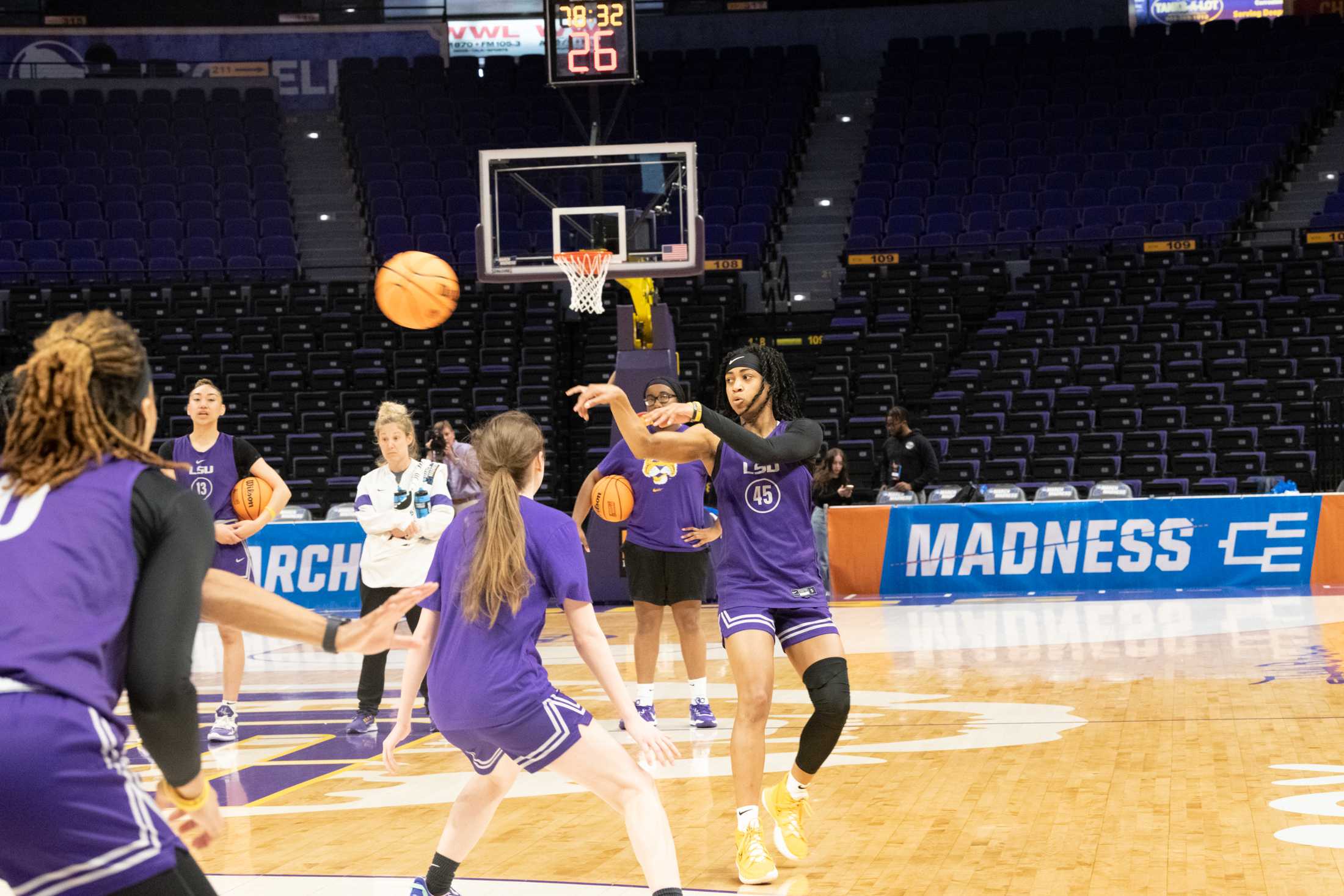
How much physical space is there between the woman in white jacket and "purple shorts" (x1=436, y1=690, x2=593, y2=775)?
3.73m

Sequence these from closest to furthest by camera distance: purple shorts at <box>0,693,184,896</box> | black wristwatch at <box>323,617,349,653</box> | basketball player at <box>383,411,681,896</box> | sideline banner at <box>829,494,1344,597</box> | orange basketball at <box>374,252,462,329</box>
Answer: purple shorts at <box>0,693,184,896</box>
black wristwatch at <box>323,617,349,653</box>
basketball player at <box>383,411,681,896</box>
orange basketball at <box>374,252,462,329</box>
sideline banner at <box>829,494,1344,597</box>

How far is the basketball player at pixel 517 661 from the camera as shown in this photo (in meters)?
4.11

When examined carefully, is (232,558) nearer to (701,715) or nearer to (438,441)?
(438,441)

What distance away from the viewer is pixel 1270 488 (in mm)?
15781

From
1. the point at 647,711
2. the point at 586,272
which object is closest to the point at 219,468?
the point at 647,711

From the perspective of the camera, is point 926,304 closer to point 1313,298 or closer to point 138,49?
point 1313,298

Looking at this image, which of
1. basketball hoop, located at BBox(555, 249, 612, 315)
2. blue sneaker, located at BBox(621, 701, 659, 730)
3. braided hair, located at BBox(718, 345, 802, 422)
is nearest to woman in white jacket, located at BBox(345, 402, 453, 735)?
blue sneaker, located at BBox(621, 701, 659, 730)

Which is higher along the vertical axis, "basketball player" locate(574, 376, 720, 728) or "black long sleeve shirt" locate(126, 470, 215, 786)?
"black long sleeve shirt" locate(126, 470, 215, 786)

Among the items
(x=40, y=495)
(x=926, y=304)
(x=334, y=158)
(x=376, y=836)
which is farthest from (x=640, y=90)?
(x=40, y=495)

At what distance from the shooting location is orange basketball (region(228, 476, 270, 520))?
791 cm

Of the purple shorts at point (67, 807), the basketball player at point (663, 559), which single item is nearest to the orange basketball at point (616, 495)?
the basketball player at point (663, 559)

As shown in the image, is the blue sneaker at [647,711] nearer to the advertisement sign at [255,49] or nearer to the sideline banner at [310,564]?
the sideline banner at [310,564]

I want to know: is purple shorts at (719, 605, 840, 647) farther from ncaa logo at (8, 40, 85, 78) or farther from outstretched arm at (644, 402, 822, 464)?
ncaa logo at (8, 40, 85, 78)

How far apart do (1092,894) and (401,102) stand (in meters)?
23.7
